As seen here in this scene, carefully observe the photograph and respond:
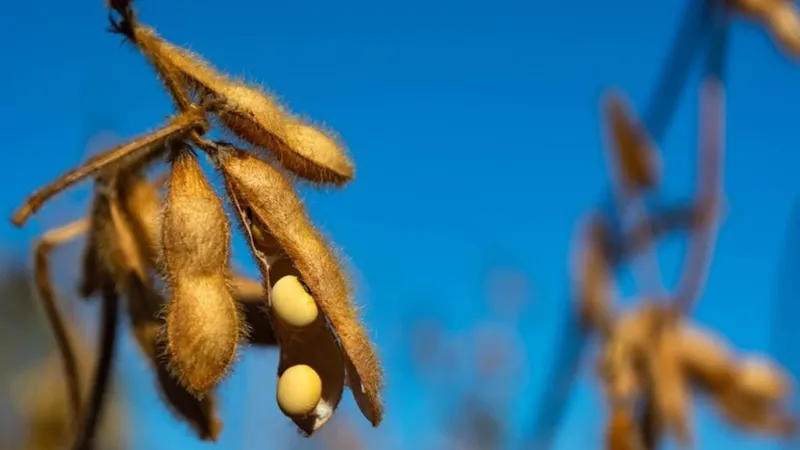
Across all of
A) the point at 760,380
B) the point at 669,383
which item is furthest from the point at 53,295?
the point at 760,380

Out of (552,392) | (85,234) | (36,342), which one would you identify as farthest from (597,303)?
(36,342)

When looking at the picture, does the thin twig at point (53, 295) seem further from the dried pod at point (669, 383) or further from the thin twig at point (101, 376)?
the dried pod at point (669, 383)

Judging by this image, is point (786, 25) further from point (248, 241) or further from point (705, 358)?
point (248, 241)

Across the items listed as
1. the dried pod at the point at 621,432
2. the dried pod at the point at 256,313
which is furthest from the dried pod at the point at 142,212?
the dried pod at the point at 621,432

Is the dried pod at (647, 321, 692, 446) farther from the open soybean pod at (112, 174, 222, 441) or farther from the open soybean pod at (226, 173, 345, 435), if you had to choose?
the open soybean pod at (226, 173, 345, 435)

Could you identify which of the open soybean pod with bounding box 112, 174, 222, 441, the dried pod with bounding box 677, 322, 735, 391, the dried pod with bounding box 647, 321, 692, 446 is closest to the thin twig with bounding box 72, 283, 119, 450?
the open soybean pod with bounding box 112, 174, 222, 441
